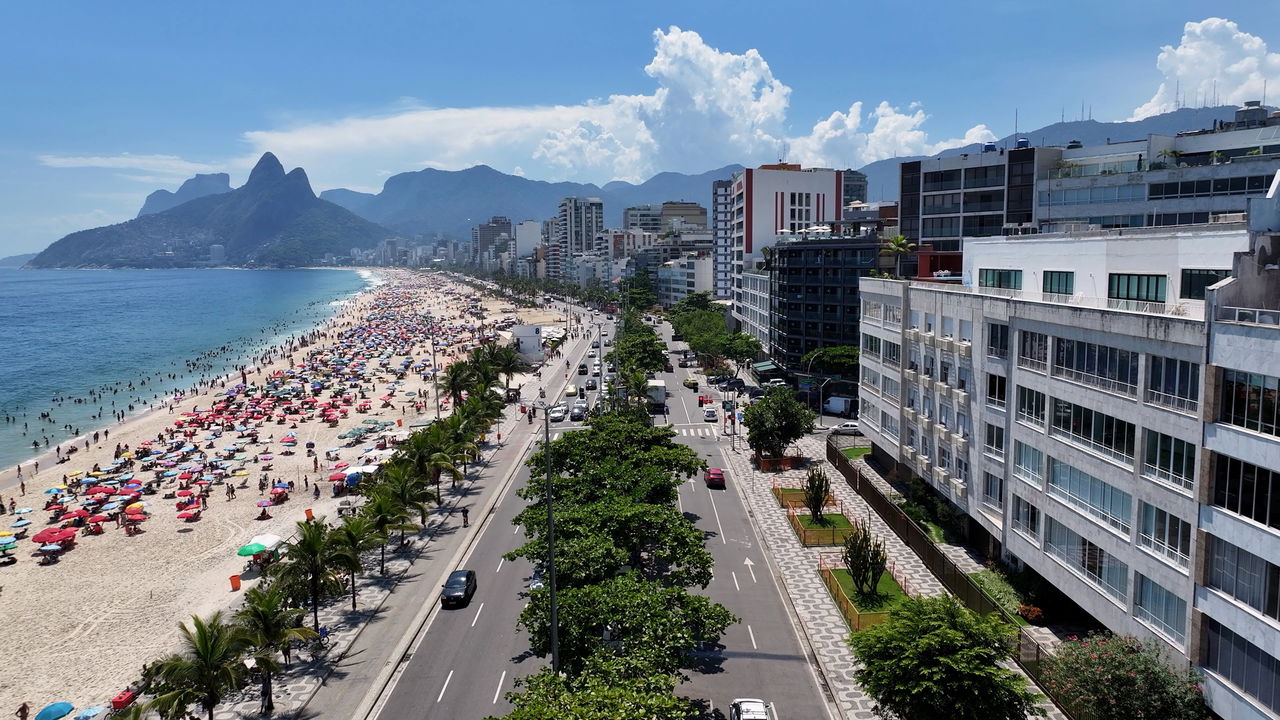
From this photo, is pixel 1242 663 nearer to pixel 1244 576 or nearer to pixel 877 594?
pixel 1244 576

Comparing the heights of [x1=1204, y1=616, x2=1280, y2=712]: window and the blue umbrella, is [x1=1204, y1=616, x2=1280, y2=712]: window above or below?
above

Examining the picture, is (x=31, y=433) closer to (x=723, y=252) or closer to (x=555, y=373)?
(x=555, y=373)

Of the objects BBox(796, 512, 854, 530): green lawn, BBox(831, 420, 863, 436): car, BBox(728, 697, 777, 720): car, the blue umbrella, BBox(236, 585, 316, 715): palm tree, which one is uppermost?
BBox(236, 585, 316, 715): palm tree

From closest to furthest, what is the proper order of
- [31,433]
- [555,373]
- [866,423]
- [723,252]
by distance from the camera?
[866,423], [31,433], [555,373], [723,252]

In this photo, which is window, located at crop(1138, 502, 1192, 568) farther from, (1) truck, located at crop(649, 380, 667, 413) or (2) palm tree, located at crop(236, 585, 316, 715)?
(1) truck, located at crop(649, 380, 667, 413)

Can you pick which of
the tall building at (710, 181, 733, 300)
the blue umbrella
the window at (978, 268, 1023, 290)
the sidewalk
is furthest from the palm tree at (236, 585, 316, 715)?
the tall building at (710, 181, 733, 300)

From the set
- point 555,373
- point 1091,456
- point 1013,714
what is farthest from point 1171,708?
point 555,373
